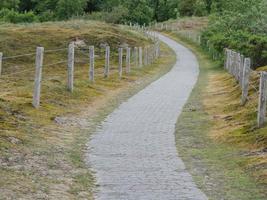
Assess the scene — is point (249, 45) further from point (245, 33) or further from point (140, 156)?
point (140, 156)

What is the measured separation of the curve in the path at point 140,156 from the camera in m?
8.53

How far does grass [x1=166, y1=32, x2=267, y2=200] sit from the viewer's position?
29.4ft

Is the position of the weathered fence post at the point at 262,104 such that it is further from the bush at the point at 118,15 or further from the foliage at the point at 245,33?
the bush at the point at 118,15

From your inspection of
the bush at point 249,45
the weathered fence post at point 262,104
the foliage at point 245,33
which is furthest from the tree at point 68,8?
the weathered fence post at point 262,104

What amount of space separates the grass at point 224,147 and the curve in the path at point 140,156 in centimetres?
29

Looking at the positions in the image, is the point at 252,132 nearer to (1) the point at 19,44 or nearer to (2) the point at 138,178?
(2) the point at 138,178

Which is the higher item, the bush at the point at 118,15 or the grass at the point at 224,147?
the grass at the point at 224,147

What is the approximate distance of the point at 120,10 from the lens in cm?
9888

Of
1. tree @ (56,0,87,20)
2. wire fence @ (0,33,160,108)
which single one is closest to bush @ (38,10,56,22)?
tree @ (56,0,87,20)

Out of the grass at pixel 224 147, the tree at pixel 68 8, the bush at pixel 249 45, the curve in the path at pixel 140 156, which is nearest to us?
the curve in the path at pixel 140 156

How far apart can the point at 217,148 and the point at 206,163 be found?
4.80 ft

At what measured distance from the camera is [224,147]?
12.0m

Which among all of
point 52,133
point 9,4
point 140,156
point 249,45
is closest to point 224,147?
point 140,156

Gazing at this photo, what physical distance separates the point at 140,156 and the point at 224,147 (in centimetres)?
208
